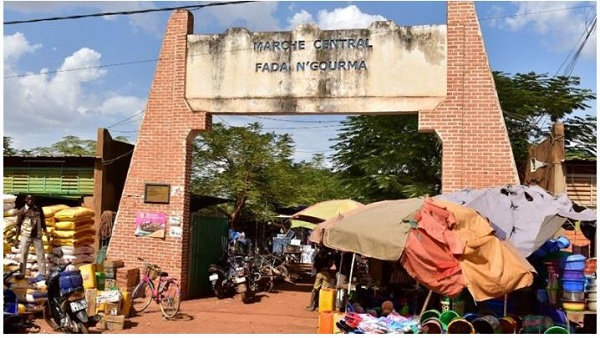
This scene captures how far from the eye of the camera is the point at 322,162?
1566 inches

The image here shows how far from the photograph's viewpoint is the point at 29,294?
10.7 metres

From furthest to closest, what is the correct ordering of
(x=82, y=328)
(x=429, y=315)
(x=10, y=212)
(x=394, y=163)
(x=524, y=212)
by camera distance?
(x=394, y=163)
(x=10, y=212)
(x=524, y=212)
(x=82, y=328)
(x=429, y=315)

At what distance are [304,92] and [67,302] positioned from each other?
20.3 ft

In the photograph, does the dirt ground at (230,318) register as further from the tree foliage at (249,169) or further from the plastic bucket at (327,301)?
the tree foliage at (249,169)

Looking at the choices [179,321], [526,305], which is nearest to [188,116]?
[179,321]

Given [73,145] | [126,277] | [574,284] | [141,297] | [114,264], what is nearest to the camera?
[574,284]

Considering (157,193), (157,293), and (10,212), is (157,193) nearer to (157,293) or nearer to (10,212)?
(157,293)

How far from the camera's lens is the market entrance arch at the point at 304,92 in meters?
12.2

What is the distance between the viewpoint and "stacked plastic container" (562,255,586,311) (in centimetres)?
857

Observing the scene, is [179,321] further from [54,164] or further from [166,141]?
[54,164]

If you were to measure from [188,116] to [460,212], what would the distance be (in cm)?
669

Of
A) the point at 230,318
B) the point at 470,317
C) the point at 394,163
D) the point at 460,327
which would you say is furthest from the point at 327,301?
the point at 394,163

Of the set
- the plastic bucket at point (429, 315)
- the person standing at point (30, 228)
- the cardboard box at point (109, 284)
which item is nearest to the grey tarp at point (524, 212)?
the plastic bucket at point (429, 315)

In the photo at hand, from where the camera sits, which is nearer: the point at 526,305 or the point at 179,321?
the point at 526,305
